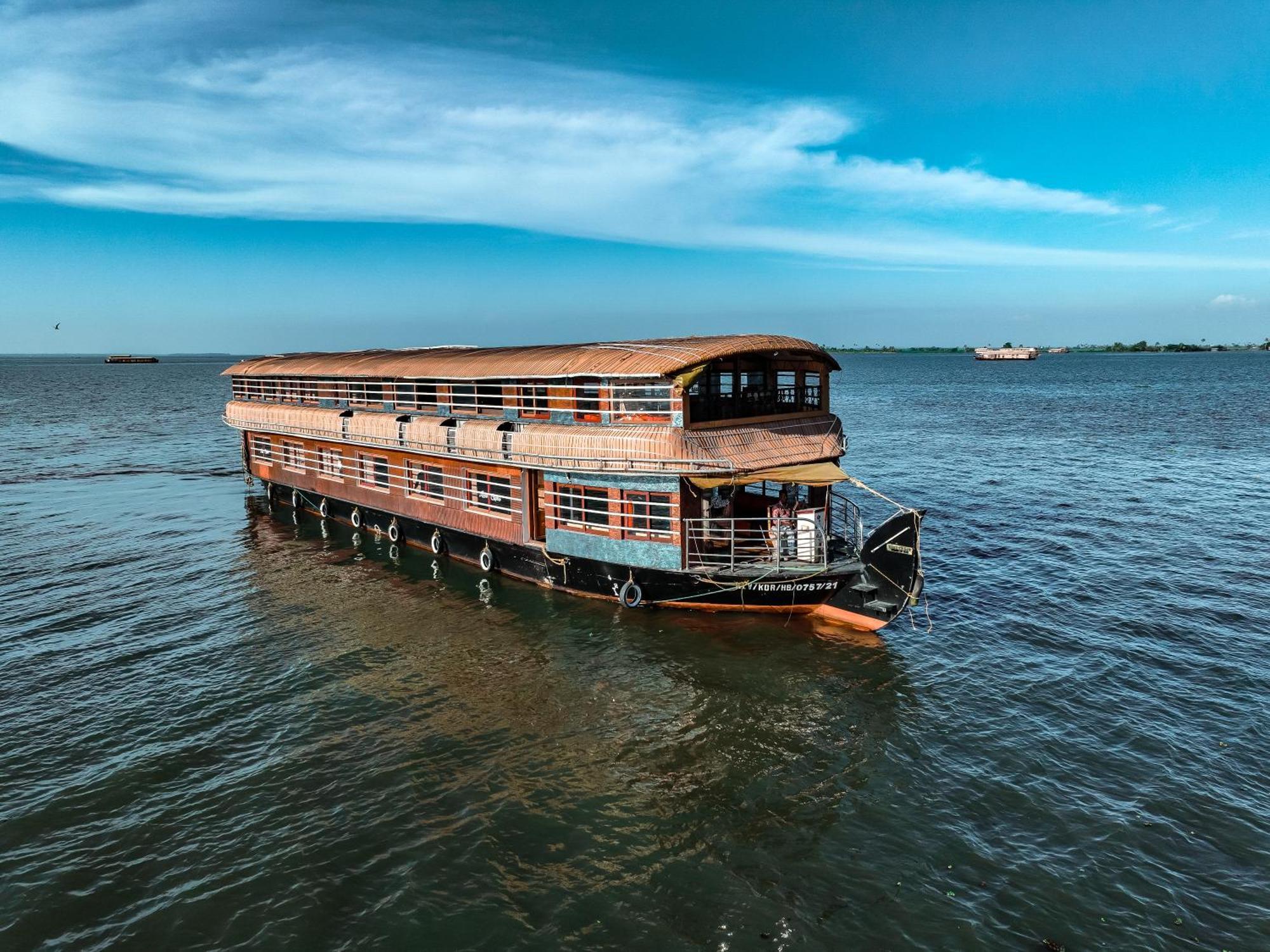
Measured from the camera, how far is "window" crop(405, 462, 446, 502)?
1350 inches

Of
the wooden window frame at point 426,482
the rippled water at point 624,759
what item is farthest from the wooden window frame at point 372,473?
the rippled water at point 624,759

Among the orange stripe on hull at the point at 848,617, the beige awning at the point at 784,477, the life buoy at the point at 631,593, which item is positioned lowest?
the orange stripe on hull at the point at 848,617

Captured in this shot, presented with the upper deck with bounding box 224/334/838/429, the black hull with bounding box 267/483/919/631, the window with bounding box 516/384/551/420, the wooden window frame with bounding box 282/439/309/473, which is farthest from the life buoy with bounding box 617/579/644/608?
the wooden window frame with bounding box 282/439/309/473

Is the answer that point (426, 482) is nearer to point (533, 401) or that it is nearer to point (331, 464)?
point (533, 401)

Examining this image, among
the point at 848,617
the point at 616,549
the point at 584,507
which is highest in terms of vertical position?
the point at 584,507

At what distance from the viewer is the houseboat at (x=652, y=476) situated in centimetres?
2434

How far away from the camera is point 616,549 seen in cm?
2622

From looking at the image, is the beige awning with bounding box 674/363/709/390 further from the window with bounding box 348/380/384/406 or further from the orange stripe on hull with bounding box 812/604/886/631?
the window with bounding box 348/380/384/406

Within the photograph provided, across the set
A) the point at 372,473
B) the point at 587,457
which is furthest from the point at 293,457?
the point at 587,457

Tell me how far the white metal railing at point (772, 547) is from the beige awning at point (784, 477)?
3.78 ft

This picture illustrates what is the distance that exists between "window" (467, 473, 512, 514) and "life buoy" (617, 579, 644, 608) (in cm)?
676

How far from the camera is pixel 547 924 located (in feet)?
42.7

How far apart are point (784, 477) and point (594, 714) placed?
32.9 feet

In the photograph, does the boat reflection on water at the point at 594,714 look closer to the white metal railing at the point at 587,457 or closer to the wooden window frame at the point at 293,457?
the white metal railing at the point at 587,457
